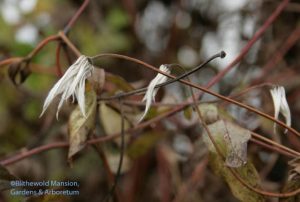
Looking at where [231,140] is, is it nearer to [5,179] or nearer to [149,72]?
[5,179]

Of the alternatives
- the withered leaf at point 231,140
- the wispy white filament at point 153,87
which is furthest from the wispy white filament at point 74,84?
the withered leaf at point 231,140

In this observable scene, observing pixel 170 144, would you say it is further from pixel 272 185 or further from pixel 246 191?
pixel 246 191

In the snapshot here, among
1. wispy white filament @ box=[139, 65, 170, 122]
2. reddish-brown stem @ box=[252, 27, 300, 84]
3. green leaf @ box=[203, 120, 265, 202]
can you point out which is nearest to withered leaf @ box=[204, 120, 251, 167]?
green leaf @ box=[203, 120, 265, 202]

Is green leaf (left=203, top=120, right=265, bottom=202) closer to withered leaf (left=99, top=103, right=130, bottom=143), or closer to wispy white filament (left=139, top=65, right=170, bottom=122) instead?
wispy white filament (left=139, top=65, right=170, bottom=122)

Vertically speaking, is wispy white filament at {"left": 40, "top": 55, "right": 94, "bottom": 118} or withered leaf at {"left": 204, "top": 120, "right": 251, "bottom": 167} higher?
wispy white filament at {"left": 40, "top": 55, "right": 94, "bottom": 118}

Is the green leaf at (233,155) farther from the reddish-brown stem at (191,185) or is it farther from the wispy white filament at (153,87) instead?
the reddish-brown stem at (191,185)

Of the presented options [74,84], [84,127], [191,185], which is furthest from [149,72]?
[74,84]
